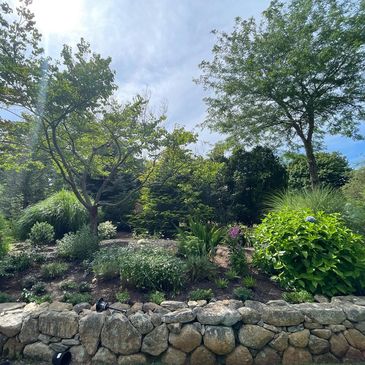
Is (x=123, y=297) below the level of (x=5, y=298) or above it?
above

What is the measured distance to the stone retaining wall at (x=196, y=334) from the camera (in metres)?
3.07

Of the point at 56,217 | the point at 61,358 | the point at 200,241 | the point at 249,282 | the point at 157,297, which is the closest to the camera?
the point at 61,358

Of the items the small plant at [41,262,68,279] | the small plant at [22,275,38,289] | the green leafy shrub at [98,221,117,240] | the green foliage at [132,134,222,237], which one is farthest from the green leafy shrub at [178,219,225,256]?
the green leafy shrub at [98,221,117,240]

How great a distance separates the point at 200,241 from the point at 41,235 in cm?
415

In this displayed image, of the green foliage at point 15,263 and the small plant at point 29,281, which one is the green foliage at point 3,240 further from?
the small plant at point 29,281

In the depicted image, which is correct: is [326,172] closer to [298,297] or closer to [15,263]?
[298,297]

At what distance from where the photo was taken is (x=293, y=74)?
713cm

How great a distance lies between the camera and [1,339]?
129 inches

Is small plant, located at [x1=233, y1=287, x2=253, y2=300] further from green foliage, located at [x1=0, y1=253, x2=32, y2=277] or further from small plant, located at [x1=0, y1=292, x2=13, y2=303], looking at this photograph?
green foliage, located at [x1=0, y1=253, x2=32, y2=277]

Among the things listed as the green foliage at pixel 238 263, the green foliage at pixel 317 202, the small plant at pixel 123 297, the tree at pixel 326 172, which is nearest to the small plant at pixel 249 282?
the green foliage at pixel 238 263

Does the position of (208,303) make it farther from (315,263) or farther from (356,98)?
(356,98)

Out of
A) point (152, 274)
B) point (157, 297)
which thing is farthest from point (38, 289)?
point (157, 297)

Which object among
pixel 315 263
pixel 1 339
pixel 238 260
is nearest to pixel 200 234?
pixel 238 260

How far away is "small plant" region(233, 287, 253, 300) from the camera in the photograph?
3.63 meters
